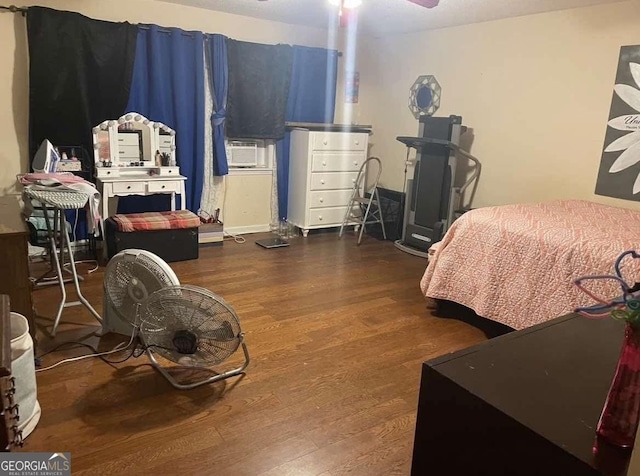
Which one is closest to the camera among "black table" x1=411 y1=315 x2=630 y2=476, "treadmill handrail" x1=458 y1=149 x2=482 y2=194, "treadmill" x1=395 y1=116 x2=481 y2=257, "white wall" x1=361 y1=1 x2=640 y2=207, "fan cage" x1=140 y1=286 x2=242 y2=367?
"black table" x1=411 y1=315 x2=630 y2=476

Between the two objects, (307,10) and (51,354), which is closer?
(51,354)

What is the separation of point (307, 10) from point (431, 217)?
2136mm

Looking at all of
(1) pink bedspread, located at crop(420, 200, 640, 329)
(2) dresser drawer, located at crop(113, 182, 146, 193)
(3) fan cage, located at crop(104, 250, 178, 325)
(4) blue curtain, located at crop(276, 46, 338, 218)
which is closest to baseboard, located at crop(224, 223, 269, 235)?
(4) blue curtain, located at crop(276, 46, 338, 218)

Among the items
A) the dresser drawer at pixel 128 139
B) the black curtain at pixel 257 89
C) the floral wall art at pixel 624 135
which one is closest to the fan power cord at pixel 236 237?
the black curtain at pixel 257 89

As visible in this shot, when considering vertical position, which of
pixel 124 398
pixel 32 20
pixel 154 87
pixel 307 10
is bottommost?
pixel 124 398

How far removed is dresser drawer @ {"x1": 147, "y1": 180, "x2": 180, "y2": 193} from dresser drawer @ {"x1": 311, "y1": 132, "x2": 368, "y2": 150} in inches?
56.0

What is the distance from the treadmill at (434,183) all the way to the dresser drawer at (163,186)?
2038mm

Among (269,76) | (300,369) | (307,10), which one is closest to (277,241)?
(269,76)

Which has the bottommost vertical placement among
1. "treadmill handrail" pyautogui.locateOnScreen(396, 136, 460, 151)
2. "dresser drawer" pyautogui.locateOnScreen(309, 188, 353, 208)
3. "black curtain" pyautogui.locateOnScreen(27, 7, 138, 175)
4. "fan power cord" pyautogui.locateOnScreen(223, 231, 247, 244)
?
"fan power cord" pyautogui.locateOnScreen(223, 231, 247, 244)

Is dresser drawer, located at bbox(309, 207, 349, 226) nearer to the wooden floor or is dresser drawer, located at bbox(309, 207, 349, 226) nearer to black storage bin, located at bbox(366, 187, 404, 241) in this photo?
black storage bin, located at bbox(366, 187, 404, 241)

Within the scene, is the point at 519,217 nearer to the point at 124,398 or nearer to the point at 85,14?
the point at 124,398

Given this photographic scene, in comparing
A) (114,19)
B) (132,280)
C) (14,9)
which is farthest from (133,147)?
(132,280)

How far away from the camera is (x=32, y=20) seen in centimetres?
365

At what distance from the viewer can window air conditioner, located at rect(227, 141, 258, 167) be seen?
496cm
